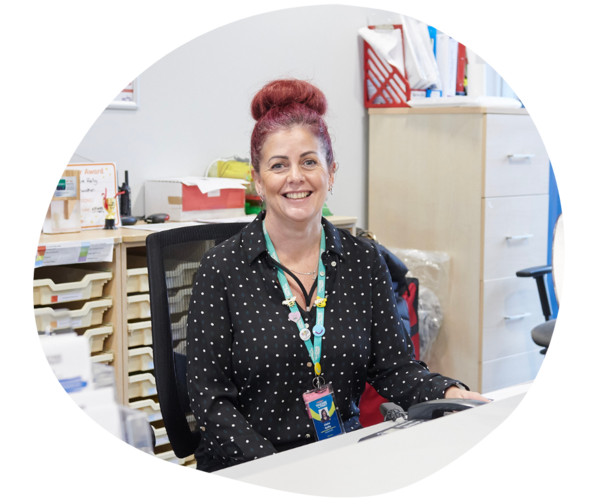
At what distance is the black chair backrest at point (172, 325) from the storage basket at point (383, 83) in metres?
1.71

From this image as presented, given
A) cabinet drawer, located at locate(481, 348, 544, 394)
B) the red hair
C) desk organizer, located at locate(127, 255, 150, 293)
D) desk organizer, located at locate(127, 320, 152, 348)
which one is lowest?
cabinet drawer, located at locate(481, 348, 544, 394)

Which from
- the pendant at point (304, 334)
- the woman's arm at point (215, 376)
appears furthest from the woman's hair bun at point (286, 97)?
the pendant at point (304, 334)

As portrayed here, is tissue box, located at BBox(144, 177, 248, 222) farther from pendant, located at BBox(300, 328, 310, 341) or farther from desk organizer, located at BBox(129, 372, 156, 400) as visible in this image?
pendant, located at BBox(300, 328, 310, 341)

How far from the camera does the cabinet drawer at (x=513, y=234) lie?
2.67m

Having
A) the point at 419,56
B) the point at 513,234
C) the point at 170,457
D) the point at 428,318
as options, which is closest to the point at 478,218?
the point at 513,234

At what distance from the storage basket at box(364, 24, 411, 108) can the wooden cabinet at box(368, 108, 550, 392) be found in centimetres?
7

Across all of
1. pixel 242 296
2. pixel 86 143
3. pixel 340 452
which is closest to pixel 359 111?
pixel 86 143

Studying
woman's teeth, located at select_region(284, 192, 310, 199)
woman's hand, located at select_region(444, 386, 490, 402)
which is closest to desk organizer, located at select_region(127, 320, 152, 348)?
woman's teeth, located at select_region(284, 192, 310, 199)

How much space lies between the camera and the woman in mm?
1280

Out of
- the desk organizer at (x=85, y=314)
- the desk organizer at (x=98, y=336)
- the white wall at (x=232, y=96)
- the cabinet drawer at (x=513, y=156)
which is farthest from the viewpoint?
the cabinet drawer at (x=513, y=156)

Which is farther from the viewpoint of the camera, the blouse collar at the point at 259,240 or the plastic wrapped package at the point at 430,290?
the plastic wrapped package at the point at 430,290

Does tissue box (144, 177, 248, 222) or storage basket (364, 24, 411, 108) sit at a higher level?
storage basket (364, 24, 411, 108)

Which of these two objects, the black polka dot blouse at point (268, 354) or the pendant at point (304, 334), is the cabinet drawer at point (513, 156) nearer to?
the black polka dot blouse at point (268, 354)

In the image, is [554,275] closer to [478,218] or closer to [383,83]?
[478,218]
